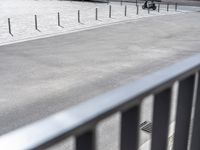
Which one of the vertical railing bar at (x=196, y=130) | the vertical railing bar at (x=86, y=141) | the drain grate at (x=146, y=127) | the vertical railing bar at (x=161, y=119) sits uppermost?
the vertical railing bar at (x=86, y=141)

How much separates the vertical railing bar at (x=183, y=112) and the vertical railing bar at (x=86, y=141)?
821mm

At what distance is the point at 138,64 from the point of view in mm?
11633

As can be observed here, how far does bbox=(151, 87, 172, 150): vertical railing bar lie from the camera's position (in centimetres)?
169

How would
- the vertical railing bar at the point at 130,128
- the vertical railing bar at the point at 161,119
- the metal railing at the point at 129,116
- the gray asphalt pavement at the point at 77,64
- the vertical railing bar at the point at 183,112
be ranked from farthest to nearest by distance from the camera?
the gray asphalt pavement at the point at 77,64, the vertical railing bar at the point at 183,112, the vertical railing bar at the point at 161,119, the vertical railing bar at the point at 130,128, the metal railing at the point at 129,116

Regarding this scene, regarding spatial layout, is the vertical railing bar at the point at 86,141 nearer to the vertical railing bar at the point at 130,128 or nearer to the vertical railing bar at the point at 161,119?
the vertical railing bar at the point at 130,128

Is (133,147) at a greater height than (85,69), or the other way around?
(133,147)

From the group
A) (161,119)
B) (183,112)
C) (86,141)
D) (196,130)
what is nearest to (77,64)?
(196,130)

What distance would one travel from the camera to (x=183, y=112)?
2033 mm

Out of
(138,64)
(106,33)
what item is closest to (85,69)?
(138,64)

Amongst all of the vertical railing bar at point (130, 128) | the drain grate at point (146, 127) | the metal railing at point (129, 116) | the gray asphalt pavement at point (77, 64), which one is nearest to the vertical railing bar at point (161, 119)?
the metal railing at point (129, 116)

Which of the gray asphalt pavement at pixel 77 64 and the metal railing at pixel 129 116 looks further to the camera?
the gray asphalt pavement at pixel 77 64

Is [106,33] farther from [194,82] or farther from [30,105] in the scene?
[194,82]

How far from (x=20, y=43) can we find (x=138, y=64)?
6.56 metres

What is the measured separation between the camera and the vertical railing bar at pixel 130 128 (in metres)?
1.45
